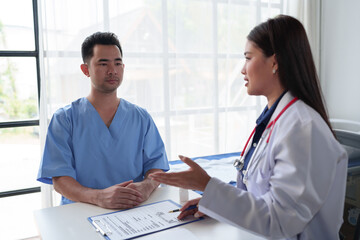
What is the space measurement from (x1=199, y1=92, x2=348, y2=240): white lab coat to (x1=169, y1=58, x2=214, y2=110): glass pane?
7.27ft

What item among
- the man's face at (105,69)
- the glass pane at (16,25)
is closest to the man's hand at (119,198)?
the man's face at (105,69)

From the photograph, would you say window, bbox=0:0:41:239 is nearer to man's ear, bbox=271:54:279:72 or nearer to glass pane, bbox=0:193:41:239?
glass pane, bbox=0:193:41:239

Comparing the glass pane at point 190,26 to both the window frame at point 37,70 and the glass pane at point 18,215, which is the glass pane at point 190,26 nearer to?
the window frame at point 37,70

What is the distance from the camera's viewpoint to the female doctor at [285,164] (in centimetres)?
88

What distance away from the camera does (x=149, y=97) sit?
3.05 meters

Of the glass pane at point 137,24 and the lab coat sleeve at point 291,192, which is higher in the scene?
the glass pane at point 137,24

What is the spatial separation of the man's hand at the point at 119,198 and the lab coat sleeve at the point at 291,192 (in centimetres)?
45

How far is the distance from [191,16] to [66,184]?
7.39 ft

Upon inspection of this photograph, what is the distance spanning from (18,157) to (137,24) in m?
1.66

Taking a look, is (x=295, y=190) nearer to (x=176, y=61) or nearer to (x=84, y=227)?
(x=84, y=227)

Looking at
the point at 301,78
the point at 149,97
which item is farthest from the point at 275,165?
the point at 149,97

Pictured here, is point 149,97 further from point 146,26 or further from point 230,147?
point 230,147

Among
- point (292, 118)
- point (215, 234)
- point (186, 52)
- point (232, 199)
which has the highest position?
point (186, 52)

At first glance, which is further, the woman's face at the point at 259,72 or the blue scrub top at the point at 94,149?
the blue scrub top at the point at 94,149
